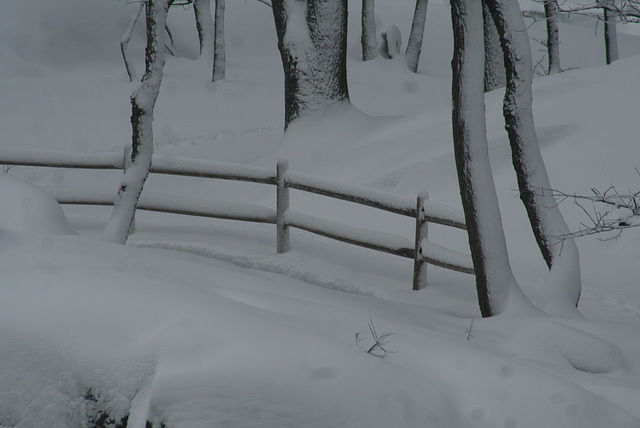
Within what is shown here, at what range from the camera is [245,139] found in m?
14.2

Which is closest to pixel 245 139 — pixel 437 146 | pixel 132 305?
pixel 437 146

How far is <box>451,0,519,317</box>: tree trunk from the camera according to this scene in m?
4.65

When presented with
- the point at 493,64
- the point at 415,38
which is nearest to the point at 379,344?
the point at 493,64

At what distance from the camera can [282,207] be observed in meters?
7.12

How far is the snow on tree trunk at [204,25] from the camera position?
23.3 metres

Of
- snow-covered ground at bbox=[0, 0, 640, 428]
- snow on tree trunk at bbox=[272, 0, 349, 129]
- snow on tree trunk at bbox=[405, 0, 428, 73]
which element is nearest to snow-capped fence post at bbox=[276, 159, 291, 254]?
snow-covered ground at bbox=[0, 0, 640, 428]

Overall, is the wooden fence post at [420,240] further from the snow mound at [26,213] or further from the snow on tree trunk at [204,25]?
the snow on tree trunk at [204,25]

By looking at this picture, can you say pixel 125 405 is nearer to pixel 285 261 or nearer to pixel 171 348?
pixel 171 348

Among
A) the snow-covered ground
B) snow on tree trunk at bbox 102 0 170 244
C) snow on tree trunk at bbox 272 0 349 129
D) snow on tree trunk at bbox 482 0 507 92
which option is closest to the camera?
the snow-covered ground

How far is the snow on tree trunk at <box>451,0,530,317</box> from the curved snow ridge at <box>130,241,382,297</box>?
1.57m

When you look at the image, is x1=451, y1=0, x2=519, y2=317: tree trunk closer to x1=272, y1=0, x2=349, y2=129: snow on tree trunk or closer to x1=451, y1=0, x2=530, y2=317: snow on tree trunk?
x1=451, y1=0, x2=530, y2=317: snow on tree trunk

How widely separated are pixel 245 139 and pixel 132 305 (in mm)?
11818

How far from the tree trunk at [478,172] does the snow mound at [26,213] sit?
258 cm

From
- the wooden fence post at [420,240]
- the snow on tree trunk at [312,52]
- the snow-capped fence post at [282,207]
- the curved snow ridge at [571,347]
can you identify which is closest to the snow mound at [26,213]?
the curved snow ridge at [571,347]
